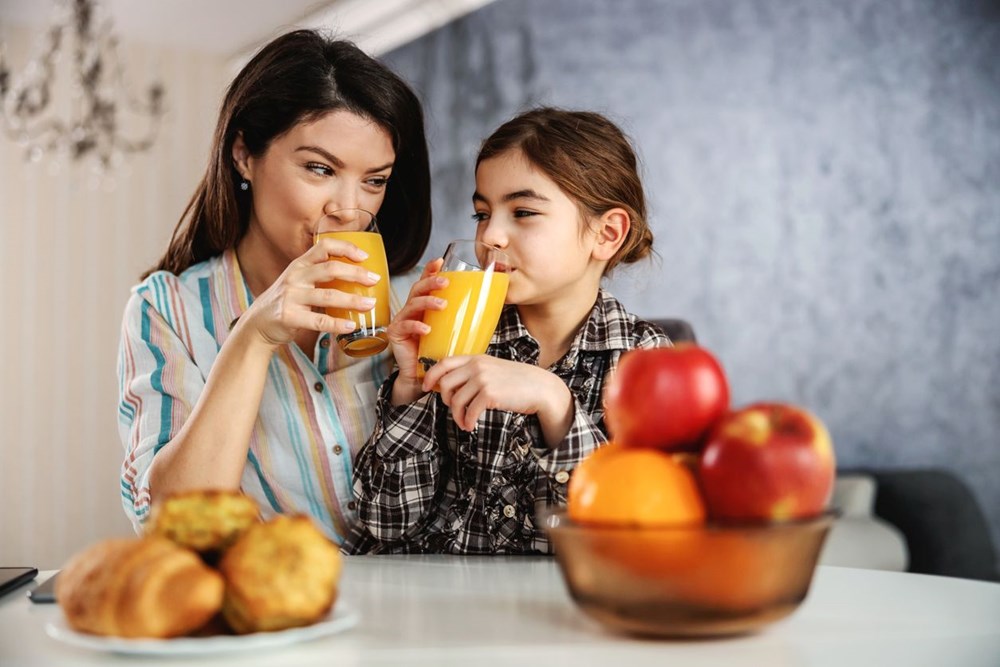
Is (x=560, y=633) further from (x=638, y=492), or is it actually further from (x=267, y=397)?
(x=267, y=397)

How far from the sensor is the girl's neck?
6.04 ft

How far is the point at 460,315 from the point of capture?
1.47 metres

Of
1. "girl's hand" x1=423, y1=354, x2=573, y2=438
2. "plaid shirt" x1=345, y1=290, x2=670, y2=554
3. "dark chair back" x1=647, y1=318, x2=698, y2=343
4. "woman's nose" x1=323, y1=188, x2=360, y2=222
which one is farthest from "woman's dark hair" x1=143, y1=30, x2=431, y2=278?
"girl's hand" x1=423, y1=354, x2=573, y2=438

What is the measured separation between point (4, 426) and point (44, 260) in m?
0.95

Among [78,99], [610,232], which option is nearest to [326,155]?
[610,232]

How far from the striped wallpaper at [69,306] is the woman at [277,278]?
4.23 m

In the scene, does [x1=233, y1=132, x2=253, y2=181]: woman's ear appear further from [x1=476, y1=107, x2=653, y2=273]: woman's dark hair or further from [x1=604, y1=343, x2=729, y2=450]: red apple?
[x1=604, y1=343, x2=729, y2=450]: red apple

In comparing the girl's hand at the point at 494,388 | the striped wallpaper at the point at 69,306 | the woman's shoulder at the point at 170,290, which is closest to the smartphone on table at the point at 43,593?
the girl's hand at the point at 494,388

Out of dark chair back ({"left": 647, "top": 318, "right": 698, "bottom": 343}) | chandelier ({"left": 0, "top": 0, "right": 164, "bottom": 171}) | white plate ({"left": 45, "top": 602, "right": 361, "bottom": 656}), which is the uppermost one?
chandelier ({"left": 0, "top": 0, "right": 164, "bottom": 171})

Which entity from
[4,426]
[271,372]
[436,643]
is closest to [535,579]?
[436,643]

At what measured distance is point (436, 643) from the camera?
2.60ft

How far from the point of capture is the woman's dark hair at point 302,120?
177 centimetres

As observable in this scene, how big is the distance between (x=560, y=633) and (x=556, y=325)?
41.9 inches

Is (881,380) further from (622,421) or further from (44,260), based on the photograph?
(44,260)
